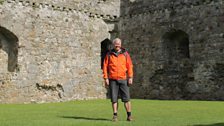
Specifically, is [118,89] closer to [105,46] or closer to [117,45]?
[117,45]

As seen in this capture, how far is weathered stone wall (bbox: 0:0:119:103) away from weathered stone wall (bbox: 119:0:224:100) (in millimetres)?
1659

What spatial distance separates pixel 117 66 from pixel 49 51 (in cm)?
827

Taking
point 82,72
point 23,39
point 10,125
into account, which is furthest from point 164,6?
point 10,125

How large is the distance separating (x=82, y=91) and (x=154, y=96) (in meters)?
3.25

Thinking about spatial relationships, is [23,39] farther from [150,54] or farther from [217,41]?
[217,41]

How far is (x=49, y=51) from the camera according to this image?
16.2m

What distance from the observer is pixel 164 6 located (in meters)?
16.9

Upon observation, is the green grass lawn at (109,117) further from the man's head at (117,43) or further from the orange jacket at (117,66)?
the man's head at (117,43)

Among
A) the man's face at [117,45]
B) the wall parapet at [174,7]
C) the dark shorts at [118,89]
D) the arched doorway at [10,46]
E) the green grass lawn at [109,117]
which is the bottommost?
the green grass lawn at [109,117]

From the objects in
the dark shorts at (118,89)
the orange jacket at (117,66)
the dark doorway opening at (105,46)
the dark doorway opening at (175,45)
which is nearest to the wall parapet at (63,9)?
the dark doorway opening at (105,46)

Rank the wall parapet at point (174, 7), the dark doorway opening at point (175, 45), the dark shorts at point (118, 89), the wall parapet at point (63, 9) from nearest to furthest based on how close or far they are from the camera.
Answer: the dark shorts at point (118, 89) < the wall parapet at point (174, 7) < the wall parapet at point (63, 9) < the dark doorway opening at point (175, 45)

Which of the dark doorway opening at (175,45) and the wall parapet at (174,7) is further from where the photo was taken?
the dark doorway opening at (175,45)

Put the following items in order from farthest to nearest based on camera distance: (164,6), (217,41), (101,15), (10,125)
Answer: (101,15), (164,6), (217,41), (10,125)

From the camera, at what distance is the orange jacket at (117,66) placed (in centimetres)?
847
